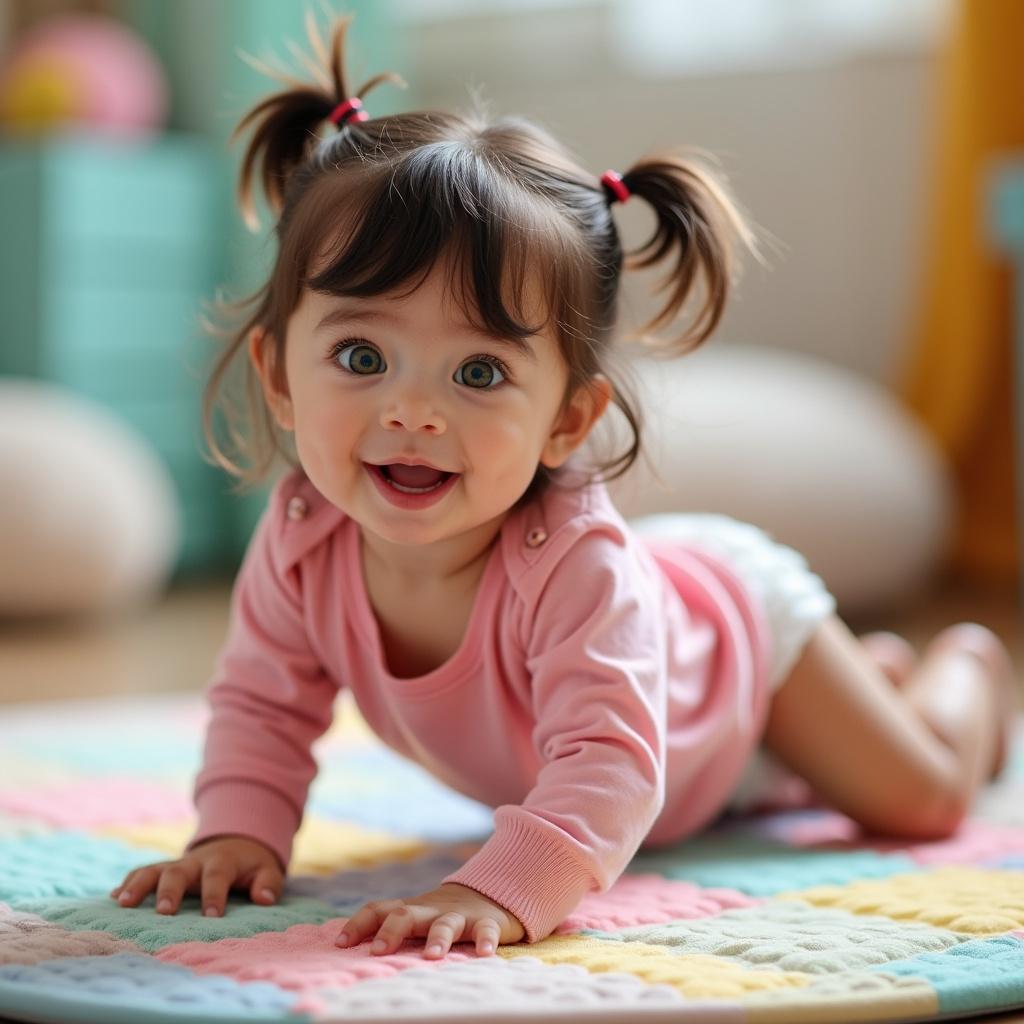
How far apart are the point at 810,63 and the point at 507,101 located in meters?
0.58

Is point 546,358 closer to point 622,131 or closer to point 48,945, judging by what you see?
point 48,945

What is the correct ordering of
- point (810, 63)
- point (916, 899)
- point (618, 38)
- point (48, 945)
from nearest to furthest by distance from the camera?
1. point (48, 945)
2. point (916, 899)
3. point (810, 63)
4. point (618, 38)

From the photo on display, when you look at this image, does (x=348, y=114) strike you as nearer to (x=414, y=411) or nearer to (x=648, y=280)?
(x=414, y=411)

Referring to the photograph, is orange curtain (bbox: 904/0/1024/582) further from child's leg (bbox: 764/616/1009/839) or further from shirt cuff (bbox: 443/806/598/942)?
shirt cuff (bbox: 443/806/598/942)

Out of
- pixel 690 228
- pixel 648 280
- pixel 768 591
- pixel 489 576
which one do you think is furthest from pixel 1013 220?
pixel 489 576

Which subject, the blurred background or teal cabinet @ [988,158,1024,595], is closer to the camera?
teal cabinet @ [988,158,1024,595]

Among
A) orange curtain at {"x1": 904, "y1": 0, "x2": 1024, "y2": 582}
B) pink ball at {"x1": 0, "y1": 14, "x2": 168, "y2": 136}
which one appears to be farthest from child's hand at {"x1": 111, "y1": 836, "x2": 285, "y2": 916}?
pink ball at {"x1": 0, "y1": 14, "x2": 168, "y2": 136}

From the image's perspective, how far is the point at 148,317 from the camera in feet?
9.02

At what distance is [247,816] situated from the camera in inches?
39.9

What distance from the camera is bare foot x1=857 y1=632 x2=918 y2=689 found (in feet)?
4.60

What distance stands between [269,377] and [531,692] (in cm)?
25

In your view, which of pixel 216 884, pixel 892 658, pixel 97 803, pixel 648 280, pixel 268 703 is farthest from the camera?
pixel 648 280

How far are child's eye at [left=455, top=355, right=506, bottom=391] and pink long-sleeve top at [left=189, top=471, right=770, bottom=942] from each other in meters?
0.12

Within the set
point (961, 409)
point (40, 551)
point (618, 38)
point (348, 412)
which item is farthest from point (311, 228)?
point (618, 38)
